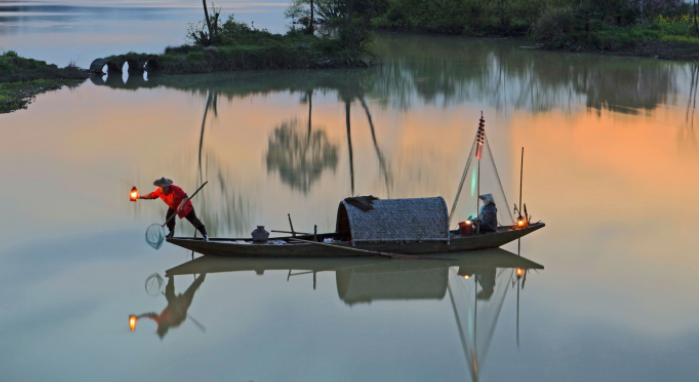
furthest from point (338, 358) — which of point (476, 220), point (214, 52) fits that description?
point (214, 52)

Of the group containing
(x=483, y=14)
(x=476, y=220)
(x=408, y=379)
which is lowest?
(x=408, y=379)

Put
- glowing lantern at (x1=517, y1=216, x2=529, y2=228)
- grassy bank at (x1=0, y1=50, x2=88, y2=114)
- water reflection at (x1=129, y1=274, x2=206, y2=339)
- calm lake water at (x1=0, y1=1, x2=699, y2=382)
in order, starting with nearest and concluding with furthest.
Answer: calm lake water at (x1=0, y1=1, x2=699, y2=382), water reflection at (x1=129, y1=274, x2=206, y2=339), glowing lantern at (x1=517, y1=216, x2=529, y2=228), grassy bank at (x1=0, y1=50, x2=88, y2=114)

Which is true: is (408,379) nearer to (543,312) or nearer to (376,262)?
(543,312)

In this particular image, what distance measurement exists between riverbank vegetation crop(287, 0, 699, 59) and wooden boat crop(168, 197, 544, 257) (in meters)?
20.5

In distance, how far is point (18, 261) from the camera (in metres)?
10.1

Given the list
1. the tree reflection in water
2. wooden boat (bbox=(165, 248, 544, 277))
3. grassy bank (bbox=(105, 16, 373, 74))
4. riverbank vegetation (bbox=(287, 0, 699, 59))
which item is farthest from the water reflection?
riverbank vegetation (bbox=(287, 0, 699, 59))

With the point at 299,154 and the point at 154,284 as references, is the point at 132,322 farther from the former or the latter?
the point at 299,154

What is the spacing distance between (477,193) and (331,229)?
76.9 inches

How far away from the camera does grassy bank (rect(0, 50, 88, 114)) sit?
2247 cm

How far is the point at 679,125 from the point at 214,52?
14.8m

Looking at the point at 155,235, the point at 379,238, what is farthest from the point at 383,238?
the point at 155,235

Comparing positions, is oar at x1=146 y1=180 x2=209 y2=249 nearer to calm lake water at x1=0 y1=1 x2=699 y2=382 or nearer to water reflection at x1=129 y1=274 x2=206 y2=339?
calm lake water at x1=0 y1=1 x2=699 y2=382

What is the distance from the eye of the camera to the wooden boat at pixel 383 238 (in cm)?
999

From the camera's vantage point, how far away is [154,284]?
9609 mm
